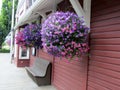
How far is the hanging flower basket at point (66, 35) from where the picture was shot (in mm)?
3135

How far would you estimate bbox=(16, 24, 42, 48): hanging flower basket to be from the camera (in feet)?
20.0

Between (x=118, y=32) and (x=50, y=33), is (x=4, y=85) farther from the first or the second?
(x=118, y=32)

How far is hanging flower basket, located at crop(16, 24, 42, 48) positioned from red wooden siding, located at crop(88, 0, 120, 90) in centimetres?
287

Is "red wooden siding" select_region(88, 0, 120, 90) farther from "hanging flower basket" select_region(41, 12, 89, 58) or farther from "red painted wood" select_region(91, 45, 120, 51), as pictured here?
"hanging flower basket" select_region(41, 12, 89, 58)

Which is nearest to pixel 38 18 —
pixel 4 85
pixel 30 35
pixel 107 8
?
pixel 30 35

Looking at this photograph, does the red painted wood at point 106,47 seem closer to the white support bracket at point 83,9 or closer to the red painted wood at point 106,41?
the red painted wood at point 106,41

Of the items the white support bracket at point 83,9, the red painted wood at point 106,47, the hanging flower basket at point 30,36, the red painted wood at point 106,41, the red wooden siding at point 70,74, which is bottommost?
the red wooden siding at point 70,74

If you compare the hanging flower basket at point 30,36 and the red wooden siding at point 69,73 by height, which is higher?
the hanging flower basket at point 30,36

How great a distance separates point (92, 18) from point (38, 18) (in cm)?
440

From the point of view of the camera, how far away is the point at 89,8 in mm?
3613

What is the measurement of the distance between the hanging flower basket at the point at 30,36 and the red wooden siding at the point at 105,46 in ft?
9.41

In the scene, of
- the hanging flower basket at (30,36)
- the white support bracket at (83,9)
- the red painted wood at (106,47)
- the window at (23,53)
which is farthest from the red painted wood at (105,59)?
the window at (23,53)

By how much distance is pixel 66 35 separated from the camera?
3145mm

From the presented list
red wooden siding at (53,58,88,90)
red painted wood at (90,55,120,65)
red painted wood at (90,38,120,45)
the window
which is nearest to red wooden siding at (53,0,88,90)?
red wooden siding at (53,58,88,90)
